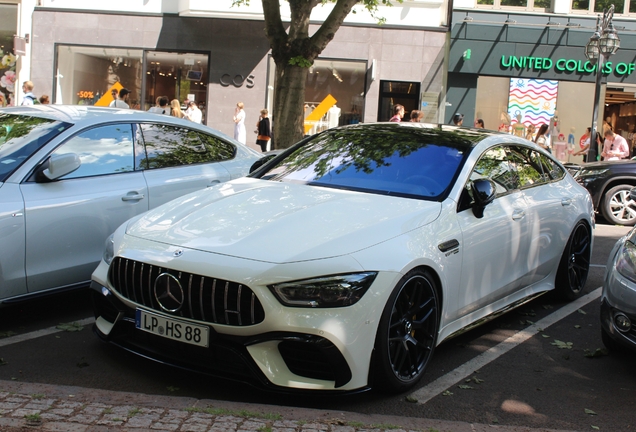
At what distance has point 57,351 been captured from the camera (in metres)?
4.80

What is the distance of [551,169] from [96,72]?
58.7 feet

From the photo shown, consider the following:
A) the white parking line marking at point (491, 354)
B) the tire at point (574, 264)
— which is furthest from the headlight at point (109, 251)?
the tire at point (574, 264)

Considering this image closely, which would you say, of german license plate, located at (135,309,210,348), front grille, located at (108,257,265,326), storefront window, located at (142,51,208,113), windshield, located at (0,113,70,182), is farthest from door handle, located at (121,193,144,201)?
storefront window, located at (142,51,208,113)

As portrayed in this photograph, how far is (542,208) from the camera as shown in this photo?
5.83 metres

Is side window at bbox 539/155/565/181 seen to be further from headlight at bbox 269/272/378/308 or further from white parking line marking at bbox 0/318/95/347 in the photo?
white parking line marking at bbox 0/318/95/347

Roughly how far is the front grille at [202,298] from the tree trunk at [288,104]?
912 centimetres

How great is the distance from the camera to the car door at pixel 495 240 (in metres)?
4.80

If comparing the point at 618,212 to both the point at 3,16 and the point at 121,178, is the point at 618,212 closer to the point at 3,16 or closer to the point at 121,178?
the point at 121,178

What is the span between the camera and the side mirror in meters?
4.83

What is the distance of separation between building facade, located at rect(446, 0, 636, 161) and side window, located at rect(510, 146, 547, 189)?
16121mm

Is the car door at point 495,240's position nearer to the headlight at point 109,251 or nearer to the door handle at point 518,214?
the door handle at point 518,214

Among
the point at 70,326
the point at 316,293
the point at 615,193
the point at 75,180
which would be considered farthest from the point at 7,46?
the point at 316,293

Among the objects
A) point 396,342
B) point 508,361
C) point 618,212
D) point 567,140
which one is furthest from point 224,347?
point 567,140

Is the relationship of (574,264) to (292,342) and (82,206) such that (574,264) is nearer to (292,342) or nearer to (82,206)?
(292,342)
